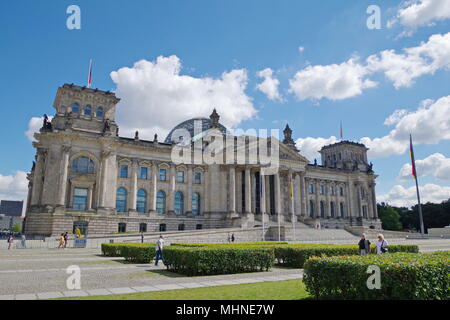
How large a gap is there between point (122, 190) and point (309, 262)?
53.8 m

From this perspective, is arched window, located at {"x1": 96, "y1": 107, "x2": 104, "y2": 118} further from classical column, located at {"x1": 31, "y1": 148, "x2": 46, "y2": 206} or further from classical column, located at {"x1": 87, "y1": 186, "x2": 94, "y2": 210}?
classical column, located at {"x1": 87, "y1": 186, "x2": 94, "y2": 210}

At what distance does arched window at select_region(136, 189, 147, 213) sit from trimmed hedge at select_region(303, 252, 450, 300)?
54.4 m

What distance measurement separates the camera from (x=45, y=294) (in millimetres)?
13055

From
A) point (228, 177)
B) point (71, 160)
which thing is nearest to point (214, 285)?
point (71, 160)

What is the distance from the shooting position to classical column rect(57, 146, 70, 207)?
5291cm

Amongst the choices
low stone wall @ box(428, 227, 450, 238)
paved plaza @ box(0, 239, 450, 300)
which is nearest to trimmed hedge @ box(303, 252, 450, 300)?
paved plaza @ box(0, 239, 450, 300)

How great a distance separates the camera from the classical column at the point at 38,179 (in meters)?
53.8

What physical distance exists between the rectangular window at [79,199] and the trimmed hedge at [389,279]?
52.6m

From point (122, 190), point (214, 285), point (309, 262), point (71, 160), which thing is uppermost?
point (71, 160)

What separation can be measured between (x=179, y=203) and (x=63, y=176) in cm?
2227

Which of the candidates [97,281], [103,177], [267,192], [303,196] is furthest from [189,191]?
[97,281]

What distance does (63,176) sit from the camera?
53875 mm

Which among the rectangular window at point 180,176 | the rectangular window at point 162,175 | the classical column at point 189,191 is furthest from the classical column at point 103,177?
the classical column at point 189,191
